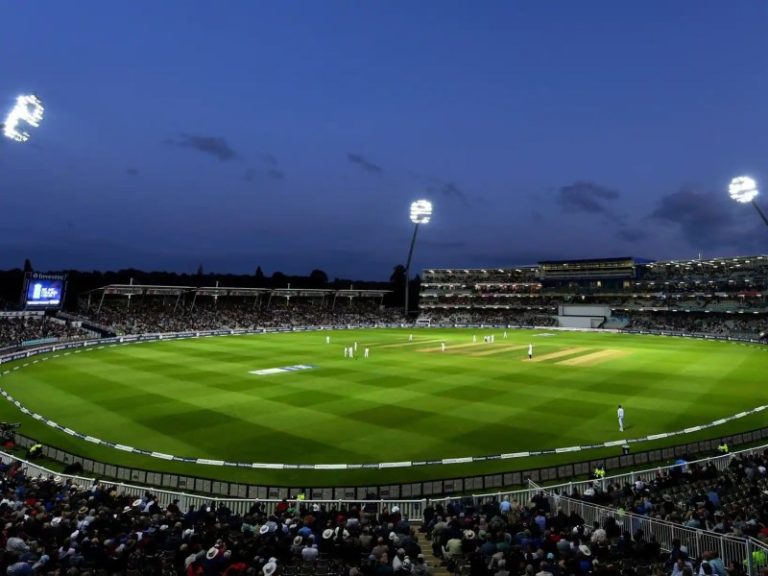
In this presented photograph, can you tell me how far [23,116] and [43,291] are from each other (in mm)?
39324

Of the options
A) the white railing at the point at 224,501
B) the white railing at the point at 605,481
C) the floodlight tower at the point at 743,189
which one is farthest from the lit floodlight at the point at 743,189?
the white railing at the point at 224,501

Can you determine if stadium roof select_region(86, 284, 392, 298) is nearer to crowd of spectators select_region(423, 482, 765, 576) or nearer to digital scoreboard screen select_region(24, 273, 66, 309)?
digital scoreboard screen select_region(24, 273, 66, 309)

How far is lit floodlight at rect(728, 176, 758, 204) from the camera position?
50.1 metres

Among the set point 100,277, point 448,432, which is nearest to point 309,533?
point 448,432

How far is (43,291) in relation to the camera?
59656mm

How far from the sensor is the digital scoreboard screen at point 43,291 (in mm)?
58328

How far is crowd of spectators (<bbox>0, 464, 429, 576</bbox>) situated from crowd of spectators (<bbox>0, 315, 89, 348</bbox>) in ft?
171

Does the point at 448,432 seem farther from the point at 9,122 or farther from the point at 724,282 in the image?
the point at 724,282

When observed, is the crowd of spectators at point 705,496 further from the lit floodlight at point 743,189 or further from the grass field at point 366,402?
the lit floodlight at point 743,189

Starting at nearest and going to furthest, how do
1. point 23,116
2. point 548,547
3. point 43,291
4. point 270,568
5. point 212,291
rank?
point 270,568, point 548,547, point 23,116, point 43,291, point 212,291

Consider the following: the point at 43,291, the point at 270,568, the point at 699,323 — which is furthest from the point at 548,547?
the point at 699,323

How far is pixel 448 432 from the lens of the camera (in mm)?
23719

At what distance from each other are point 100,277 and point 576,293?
313 ft

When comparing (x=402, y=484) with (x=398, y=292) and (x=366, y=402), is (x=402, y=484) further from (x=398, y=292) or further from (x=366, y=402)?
(x=398, y=292)
